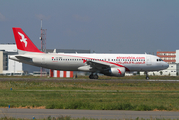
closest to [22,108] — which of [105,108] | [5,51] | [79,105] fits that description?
[79,105]

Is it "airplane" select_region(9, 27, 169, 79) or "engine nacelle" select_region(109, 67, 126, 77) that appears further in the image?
"airplane" select_region(9, 27, 169, 79)

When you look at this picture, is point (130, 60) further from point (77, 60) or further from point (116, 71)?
point (77, 60)

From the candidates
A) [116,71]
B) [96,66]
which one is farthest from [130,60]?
[96,66]

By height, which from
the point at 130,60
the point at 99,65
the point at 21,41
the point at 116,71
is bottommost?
the point at 116,71

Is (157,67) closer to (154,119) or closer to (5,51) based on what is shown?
(154,119)

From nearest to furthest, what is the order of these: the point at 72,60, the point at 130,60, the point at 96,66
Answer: the point at 96,66 < the point at 72,60 < the point at 130,60

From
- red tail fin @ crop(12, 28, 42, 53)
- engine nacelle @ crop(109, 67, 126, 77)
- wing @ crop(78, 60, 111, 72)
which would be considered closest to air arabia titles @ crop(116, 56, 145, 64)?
wing @ crop(78, 60, 111, 72)

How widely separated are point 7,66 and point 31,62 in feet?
311

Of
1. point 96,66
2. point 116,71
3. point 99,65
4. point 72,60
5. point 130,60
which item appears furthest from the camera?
point 130,60

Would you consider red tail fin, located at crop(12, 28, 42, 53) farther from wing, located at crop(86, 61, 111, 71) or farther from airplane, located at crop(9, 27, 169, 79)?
wing, located at crop(86, 61, 111, 71)

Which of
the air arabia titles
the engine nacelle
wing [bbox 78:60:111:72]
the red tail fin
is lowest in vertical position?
the engine nacelle

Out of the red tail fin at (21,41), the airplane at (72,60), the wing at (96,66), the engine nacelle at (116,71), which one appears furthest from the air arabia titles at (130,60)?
the red tail fin at (21,41)

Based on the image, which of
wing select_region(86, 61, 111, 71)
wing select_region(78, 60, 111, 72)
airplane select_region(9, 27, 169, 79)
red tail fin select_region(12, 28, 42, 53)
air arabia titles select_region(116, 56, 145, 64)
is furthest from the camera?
air arabia titles select_region(116, 56, 145, 64)

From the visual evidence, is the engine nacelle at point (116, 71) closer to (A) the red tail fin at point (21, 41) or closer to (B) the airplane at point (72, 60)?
(B) the airplane at point (72, 60)
